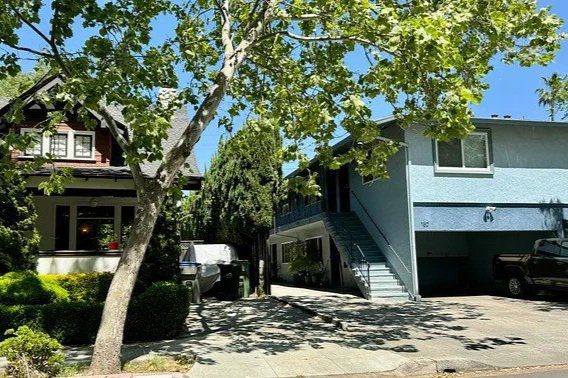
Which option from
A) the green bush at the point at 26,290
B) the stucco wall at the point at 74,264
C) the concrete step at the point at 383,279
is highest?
the stucco wall at the point at 74,264

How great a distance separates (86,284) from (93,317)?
3.86 m

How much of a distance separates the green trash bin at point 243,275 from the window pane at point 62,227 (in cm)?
578

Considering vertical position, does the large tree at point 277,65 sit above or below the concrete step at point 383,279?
above

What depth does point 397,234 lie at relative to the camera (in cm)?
1773

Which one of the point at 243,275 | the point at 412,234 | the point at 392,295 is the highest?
the point at 412,234

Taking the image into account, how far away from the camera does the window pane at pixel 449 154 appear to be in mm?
17675

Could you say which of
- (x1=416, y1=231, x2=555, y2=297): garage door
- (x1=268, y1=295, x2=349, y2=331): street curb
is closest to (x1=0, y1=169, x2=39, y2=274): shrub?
(x1=268, y1=295, x2=349, y2=331): street curb

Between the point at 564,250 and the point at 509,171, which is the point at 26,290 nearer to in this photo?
the point at 564,250

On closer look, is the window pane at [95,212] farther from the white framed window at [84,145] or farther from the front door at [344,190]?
the front door at [344,190]

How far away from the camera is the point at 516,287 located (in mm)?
17766

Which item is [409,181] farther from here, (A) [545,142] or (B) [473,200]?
(A) [545,142]

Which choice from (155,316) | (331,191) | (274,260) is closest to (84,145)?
(155,316)

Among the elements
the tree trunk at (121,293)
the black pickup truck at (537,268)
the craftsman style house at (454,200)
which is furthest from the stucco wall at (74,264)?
the black pickup truck at (537,268)

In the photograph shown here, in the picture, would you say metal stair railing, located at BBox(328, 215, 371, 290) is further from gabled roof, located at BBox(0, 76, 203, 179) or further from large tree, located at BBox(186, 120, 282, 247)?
gabled roof, located at BBox(0, 76, 203, 179)
